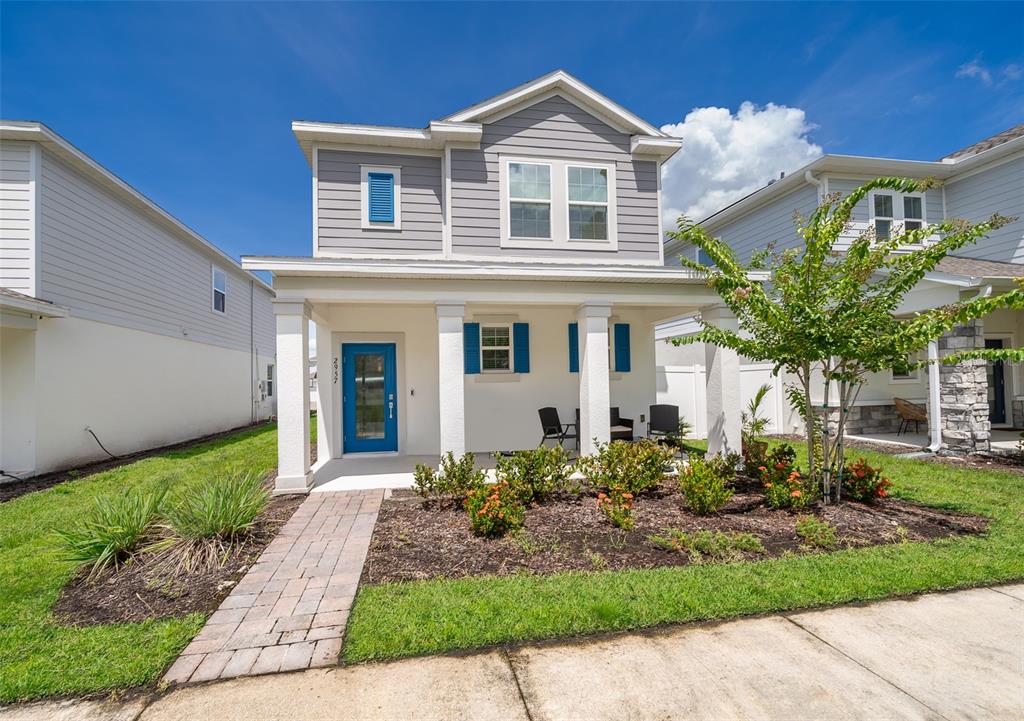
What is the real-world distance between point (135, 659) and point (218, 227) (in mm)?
14670

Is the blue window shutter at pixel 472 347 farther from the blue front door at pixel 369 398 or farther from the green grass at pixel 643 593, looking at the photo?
the green grass at pixel 643 593

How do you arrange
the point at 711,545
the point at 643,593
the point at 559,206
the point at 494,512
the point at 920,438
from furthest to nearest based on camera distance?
the point at 920,438
the point at 559,206
the point at 494,512
the point at 711,545
the point at 643,593

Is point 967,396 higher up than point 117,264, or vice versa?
point 117,264

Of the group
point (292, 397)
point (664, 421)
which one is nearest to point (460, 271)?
point (292, 397)

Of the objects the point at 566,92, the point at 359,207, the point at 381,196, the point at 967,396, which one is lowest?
the point at 967,396

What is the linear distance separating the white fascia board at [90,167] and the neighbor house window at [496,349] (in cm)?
803

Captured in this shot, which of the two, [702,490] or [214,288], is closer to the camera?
[702,490]

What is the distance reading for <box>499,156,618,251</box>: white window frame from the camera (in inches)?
313

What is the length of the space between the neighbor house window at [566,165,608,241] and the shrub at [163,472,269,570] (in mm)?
6338

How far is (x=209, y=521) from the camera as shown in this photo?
4.29 metres

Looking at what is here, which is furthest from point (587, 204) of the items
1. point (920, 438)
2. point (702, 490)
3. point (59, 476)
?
point (59, 476)

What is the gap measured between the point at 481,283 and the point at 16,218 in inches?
317

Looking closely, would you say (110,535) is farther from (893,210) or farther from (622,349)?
(893,210)

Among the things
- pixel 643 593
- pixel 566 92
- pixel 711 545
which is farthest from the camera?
pixel 566 92
